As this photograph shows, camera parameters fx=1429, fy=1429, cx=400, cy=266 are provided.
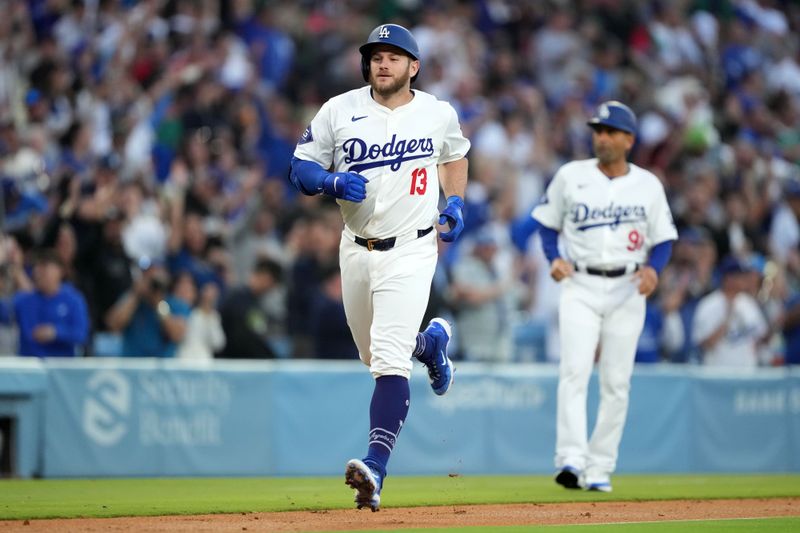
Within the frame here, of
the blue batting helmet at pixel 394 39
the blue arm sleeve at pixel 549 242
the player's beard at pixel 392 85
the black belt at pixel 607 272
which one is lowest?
the black belt at pixel 607 272

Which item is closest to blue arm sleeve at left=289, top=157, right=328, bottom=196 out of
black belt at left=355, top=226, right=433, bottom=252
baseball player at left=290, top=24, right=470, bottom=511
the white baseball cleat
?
baseball player at left=290, top=24, right=470, bottom=511

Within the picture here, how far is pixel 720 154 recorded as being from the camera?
2148cm

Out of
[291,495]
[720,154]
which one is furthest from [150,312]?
[720,154]

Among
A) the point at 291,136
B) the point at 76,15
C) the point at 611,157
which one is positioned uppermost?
the point at 76,15

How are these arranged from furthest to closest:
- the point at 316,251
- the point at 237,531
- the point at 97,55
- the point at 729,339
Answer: the point at 97,55, the point at 729,339, the point at 316,251, the point at 237,531

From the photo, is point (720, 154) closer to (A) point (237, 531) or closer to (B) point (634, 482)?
(B) point (634, 482)

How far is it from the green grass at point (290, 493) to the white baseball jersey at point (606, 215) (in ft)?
5.86

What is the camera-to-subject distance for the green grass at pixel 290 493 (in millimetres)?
8555

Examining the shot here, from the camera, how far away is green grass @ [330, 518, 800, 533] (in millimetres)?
7105

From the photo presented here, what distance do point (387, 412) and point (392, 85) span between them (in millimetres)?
1835

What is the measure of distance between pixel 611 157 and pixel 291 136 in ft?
24.8

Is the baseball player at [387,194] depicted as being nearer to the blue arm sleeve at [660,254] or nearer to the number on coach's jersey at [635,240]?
the number on coach's jersey at [635,240]

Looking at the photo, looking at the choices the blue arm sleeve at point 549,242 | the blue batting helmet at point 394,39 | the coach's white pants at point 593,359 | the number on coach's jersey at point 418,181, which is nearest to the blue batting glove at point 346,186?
the number on coach's jersey at point 418,181

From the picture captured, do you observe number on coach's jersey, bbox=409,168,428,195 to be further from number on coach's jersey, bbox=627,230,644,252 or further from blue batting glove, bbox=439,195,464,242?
number on coach's jersey, bbox=627,230,644,252
